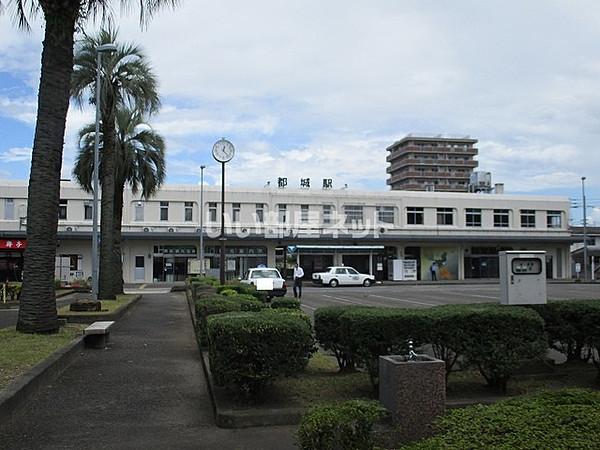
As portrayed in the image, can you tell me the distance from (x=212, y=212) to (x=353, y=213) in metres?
13.0

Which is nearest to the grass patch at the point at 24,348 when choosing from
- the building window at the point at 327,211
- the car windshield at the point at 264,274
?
the car windshield at the point at 264,274

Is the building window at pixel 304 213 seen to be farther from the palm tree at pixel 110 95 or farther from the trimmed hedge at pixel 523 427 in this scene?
the trimmed hedge at pixel 523 427

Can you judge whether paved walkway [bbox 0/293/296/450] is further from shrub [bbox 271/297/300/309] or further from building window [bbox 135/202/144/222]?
building window [bbox 135/202/144/222]

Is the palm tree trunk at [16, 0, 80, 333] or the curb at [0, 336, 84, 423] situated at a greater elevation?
the palm tree trunk at [16, 0, 80, 333]

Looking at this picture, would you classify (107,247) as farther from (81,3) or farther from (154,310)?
(81,3)

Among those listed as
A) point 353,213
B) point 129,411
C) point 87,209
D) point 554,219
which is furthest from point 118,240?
point 554,219

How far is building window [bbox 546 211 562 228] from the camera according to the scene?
64.9m

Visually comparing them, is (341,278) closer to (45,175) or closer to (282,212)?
(282,212)

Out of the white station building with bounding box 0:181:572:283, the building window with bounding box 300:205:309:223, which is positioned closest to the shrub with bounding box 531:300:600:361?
the white station building with bounding box 0:181:572:283

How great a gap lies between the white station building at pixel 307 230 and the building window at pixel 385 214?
0.33 feet

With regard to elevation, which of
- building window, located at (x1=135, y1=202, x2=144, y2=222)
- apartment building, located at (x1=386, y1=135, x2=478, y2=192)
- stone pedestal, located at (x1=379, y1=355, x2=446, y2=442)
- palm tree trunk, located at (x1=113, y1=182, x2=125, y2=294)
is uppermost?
apartment building, located at (x1=386, y1=135, x2=478, y2=192)

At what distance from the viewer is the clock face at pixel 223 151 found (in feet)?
61.4

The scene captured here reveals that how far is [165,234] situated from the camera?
51.7 m

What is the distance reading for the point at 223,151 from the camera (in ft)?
61.7
